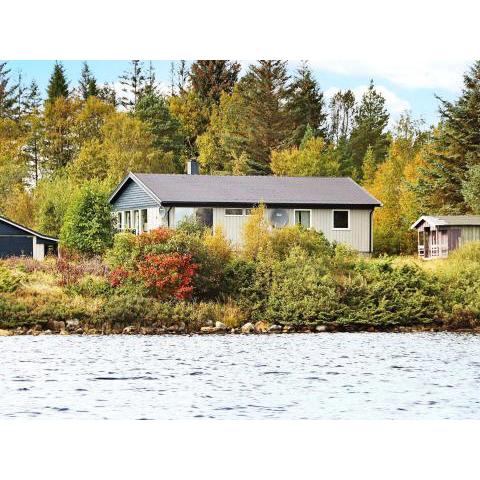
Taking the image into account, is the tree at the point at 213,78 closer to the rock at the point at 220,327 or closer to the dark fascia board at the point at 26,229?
the dark fascia board at the point at 26,229

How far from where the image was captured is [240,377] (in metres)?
16.2

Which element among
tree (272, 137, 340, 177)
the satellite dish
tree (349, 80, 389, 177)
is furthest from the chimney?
tree (349, 80, 389, 177)

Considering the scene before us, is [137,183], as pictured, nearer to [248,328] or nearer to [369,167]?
[369,167]

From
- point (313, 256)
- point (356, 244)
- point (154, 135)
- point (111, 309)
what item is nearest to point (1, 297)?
point (111, 309)

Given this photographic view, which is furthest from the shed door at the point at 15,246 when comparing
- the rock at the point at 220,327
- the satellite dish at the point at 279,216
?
the rock at the point at 220,327

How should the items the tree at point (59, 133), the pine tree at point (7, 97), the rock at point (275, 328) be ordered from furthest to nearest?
the tree at point (59, 133) → the pine tree at point (7, 97) → the rock at point (275, 328)

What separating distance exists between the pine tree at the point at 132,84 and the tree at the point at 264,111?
14.2 ft

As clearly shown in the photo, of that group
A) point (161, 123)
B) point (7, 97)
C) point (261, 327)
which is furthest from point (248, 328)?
point (161, 123)

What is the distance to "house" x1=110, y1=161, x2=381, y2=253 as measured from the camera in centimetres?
3322

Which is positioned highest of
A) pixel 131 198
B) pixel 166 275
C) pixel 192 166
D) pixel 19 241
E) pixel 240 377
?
pixel 192 166

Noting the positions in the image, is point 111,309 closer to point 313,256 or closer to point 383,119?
point 313,256

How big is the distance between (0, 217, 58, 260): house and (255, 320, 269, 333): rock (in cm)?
1054

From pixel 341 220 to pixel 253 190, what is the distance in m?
3.23

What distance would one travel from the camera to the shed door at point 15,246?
104ft
